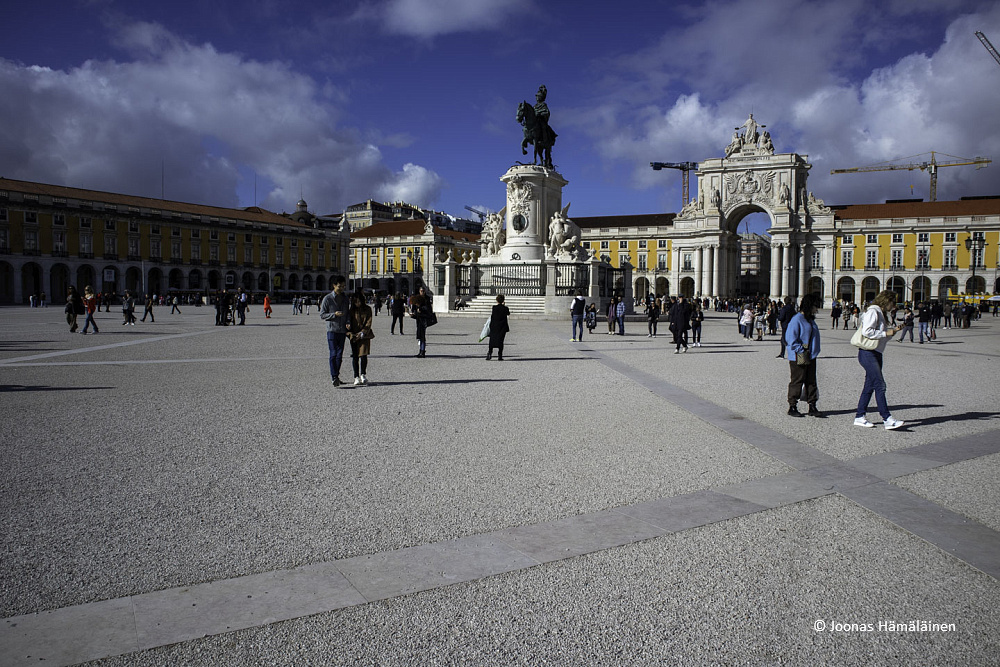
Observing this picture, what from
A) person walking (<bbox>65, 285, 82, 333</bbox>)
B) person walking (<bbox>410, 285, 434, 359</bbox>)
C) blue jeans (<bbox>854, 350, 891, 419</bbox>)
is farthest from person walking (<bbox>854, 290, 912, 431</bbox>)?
person walking (<bbox>65, 285, 82, 333</bbox>)

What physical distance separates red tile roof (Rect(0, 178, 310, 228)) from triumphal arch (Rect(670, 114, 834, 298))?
48124 mm

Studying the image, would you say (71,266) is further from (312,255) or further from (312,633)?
(312,633)

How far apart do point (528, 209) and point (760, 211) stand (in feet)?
163

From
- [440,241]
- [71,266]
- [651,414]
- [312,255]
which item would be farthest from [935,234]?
[71,266]

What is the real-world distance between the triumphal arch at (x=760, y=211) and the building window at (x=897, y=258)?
21.5 feet

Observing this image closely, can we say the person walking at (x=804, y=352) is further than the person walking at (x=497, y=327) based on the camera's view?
No

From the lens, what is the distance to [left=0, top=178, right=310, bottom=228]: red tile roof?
60781 mm

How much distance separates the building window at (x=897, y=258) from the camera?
69.6 metres

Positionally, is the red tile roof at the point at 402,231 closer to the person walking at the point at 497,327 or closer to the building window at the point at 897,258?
the building window at the point at 897,258

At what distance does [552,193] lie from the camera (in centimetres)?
3088

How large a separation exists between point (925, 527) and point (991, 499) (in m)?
0.95

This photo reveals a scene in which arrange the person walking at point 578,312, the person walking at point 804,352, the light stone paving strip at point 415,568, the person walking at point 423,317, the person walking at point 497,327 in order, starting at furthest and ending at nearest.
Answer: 1. the person walking at point 578,312
2. the person walking at point 423,317
3. the person walking at point 497,327
4. the person walking at point 804,352
5. the light stone paving strip at point 415,568

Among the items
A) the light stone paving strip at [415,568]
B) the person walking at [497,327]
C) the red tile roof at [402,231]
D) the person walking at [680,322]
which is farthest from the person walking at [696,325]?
the red tile roof at [402,231]

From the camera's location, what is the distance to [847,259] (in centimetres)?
7106
